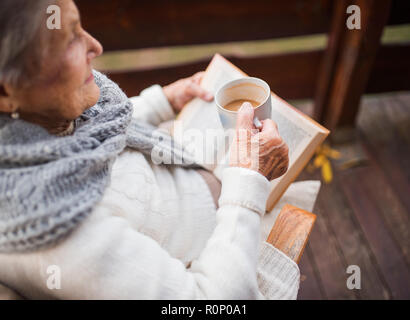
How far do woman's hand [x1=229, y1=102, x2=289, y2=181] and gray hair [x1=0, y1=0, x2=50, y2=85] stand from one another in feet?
1.61

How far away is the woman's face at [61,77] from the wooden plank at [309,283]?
118 centimetres

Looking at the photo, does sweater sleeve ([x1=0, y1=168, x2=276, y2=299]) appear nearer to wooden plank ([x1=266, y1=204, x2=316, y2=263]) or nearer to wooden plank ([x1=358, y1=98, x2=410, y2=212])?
wooden plank ([x1=266, y1=204, x2=316, y2=263])

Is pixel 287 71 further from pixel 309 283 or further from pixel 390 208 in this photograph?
pixel 309 283

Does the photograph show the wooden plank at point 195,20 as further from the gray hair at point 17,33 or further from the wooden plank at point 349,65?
the gray hair at point 17,33

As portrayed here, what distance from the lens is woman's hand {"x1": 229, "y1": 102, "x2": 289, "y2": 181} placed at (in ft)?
2.97

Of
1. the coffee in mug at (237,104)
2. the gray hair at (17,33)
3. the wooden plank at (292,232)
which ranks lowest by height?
the wooden plank at (292,232)

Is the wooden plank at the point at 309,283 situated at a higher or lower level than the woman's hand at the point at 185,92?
lower

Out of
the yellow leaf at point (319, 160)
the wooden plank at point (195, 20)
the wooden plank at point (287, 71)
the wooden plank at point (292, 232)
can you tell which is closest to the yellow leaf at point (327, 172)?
the yellow leaf at point (319, 160)

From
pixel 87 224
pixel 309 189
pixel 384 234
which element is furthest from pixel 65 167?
pixel 384 234

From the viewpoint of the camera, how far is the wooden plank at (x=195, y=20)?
1761mm

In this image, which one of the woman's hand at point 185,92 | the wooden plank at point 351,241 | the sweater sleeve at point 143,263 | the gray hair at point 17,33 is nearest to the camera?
the gray hair at point 17,33

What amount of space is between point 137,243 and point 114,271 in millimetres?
73

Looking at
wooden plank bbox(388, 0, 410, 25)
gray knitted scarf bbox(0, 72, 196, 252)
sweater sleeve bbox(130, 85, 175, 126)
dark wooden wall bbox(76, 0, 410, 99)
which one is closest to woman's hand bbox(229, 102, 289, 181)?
gray knitted scarf bbox(0, 72, 196, 252)

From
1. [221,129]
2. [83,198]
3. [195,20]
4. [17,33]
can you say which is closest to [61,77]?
[17,33]
